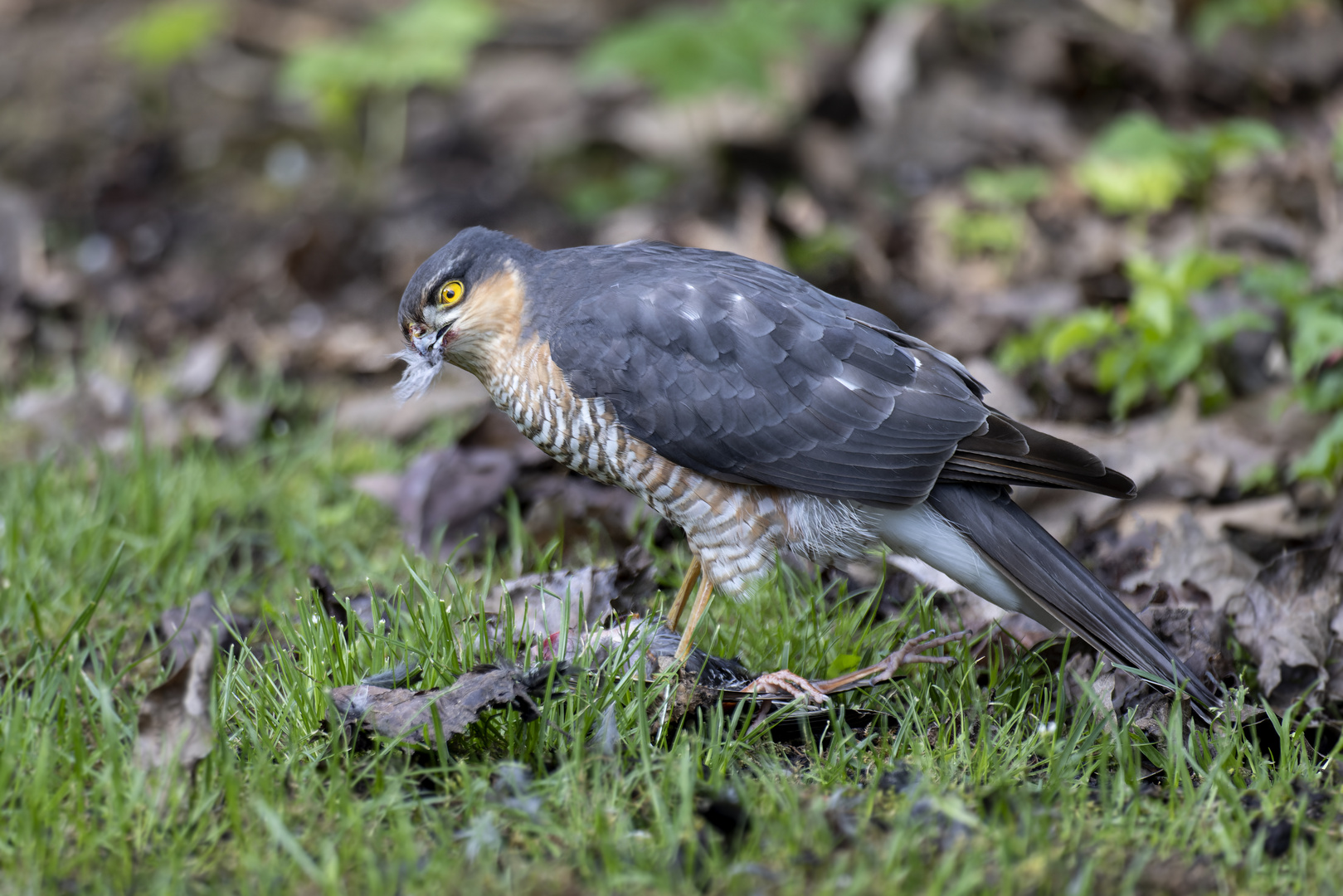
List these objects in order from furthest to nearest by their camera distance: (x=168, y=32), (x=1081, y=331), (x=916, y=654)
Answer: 1. (x=168, y=32)
2. (x=1081, y=331)
3. (x=916, y=654)

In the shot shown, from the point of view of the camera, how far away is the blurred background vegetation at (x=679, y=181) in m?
5.12

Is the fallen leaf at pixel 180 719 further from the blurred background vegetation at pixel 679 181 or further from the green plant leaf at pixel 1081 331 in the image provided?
the green plant leaf at pixel 1081 331

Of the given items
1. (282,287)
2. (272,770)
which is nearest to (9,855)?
(272,770)

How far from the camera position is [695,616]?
3.26m

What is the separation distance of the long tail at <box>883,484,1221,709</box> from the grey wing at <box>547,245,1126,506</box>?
0.10 m

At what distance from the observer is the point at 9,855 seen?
2367 millimetres

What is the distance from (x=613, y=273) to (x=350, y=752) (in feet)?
5.21

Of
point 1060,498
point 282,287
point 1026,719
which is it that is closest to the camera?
point 1026,719

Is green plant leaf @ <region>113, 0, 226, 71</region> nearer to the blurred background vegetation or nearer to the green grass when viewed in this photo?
the blurred background vegetation

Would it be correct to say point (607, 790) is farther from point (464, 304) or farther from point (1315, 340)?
point (1315, 340)

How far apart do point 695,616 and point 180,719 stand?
129 centimetres

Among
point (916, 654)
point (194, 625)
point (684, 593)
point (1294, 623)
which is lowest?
point (194, 625)

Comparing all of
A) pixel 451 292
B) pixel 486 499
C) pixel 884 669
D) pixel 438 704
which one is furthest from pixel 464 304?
pixel 884 669

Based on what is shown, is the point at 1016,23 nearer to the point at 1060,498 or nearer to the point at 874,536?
the point at 1060,498
